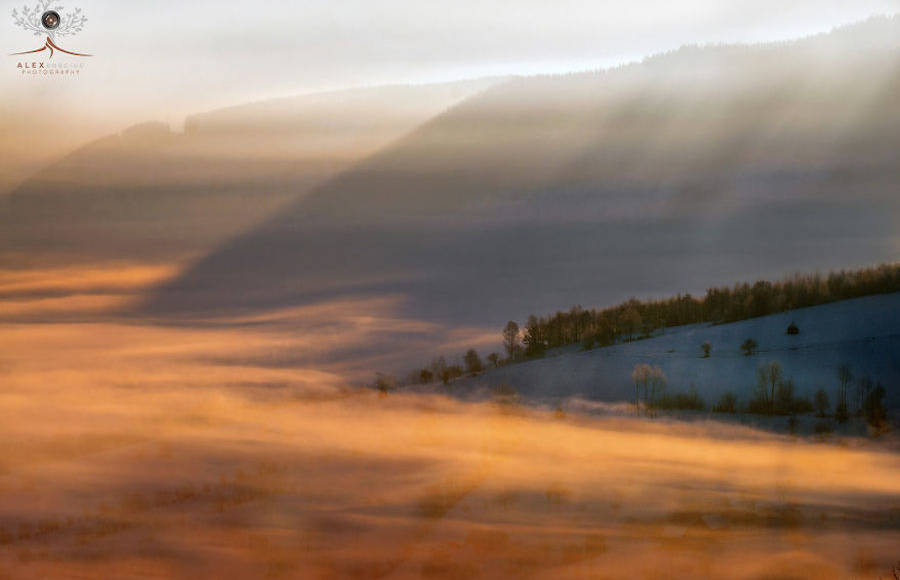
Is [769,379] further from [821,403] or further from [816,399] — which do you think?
[821,403]

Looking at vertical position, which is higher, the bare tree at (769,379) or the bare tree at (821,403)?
the bare tree at (769,379)

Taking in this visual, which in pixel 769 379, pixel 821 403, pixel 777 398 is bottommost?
pixel 821 403

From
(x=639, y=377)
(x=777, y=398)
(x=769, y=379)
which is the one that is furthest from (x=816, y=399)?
(x=639, y=377)

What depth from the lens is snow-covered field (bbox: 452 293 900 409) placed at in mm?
24391

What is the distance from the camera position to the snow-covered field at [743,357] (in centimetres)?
2439

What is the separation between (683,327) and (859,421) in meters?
4.69

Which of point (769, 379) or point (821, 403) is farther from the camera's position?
point (769, 379)

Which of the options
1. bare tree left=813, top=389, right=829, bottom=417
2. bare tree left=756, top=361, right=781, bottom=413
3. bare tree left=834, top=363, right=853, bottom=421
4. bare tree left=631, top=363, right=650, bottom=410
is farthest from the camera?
bare tree left=631, top=363, right=650, bottom=410

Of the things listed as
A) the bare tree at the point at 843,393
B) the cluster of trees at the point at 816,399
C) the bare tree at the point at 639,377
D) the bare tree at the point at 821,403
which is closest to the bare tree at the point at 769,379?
the cluster of trees at the point at 816,399

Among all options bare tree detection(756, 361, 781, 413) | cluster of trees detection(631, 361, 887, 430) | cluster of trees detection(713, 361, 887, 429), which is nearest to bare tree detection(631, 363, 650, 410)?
cluster of trees detection(631, 361, 887, 430)

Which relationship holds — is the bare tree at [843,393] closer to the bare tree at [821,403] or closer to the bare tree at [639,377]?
the bare tree at [821,403]

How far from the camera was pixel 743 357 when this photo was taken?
2495 centimetres

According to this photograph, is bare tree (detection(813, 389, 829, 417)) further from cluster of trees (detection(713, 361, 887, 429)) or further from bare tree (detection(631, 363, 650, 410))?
bare tree (detection(631, 363, 650, 410))

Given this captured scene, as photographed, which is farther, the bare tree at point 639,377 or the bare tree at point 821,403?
the bare tree at point 639,377
